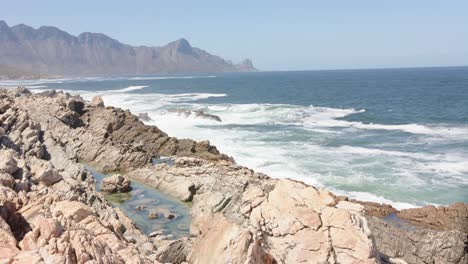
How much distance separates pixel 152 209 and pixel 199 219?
199 inches

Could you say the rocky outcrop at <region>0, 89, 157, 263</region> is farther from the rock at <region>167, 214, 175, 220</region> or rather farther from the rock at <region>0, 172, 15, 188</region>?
the rock at <region>167, 214, 175, 220</region>

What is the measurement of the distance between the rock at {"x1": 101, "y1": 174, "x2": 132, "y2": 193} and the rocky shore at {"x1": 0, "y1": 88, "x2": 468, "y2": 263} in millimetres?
55

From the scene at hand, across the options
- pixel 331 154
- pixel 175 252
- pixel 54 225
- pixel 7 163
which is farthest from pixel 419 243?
pixel 331 154

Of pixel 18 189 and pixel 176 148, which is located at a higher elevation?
pixel 18 189

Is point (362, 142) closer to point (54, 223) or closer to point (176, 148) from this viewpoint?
point (176, 148)

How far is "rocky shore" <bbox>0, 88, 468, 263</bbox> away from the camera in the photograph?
9727 mm

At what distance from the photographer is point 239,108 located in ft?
226

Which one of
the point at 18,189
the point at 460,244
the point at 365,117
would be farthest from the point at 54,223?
the point at 365,117

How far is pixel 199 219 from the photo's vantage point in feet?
56.5

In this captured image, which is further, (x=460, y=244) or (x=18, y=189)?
(x=460, y=244)

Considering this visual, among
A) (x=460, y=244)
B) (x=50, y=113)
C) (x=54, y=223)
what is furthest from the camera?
(x=50, y=113)

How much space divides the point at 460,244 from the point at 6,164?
639 inches

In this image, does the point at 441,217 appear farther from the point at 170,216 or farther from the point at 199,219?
the point at 170,216

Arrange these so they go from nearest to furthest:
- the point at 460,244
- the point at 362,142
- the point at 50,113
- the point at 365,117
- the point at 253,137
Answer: the point at 460,244 → the point at 50,113 → the point at 362,142 → the point at 253,137 → the point at 365,117
